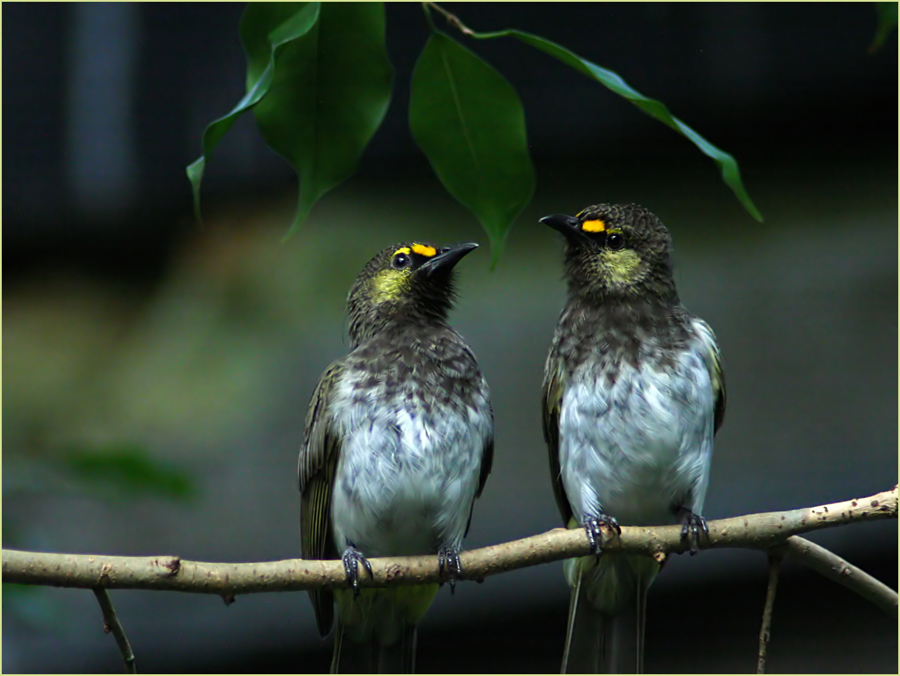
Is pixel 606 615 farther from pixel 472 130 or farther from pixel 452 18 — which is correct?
pixel 452 18

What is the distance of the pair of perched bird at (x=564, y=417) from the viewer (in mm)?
1810

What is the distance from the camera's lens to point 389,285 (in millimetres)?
2006

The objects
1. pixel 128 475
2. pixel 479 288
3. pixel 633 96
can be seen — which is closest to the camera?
pixel 633 96

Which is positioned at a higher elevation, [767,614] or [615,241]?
[615,241]

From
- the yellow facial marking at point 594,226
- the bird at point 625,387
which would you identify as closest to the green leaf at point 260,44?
the bird at point 625,387

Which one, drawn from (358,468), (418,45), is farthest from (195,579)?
(418,45)

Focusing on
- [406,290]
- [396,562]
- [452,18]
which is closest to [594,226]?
[406,290]

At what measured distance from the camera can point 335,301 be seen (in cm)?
373

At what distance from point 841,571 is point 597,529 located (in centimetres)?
40

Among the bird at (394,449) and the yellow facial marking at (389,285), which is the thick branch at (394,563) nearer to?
the bird at (394,449)

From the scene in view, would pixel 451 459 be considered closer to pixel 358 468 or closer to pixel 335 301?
pixel 358 468

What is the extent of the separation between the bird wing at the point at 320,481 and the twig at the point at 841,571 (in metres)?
0.89

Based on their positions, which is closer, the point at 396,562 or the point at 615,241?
the point at 396,562

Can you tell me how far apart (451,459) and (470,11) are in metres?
2.32
